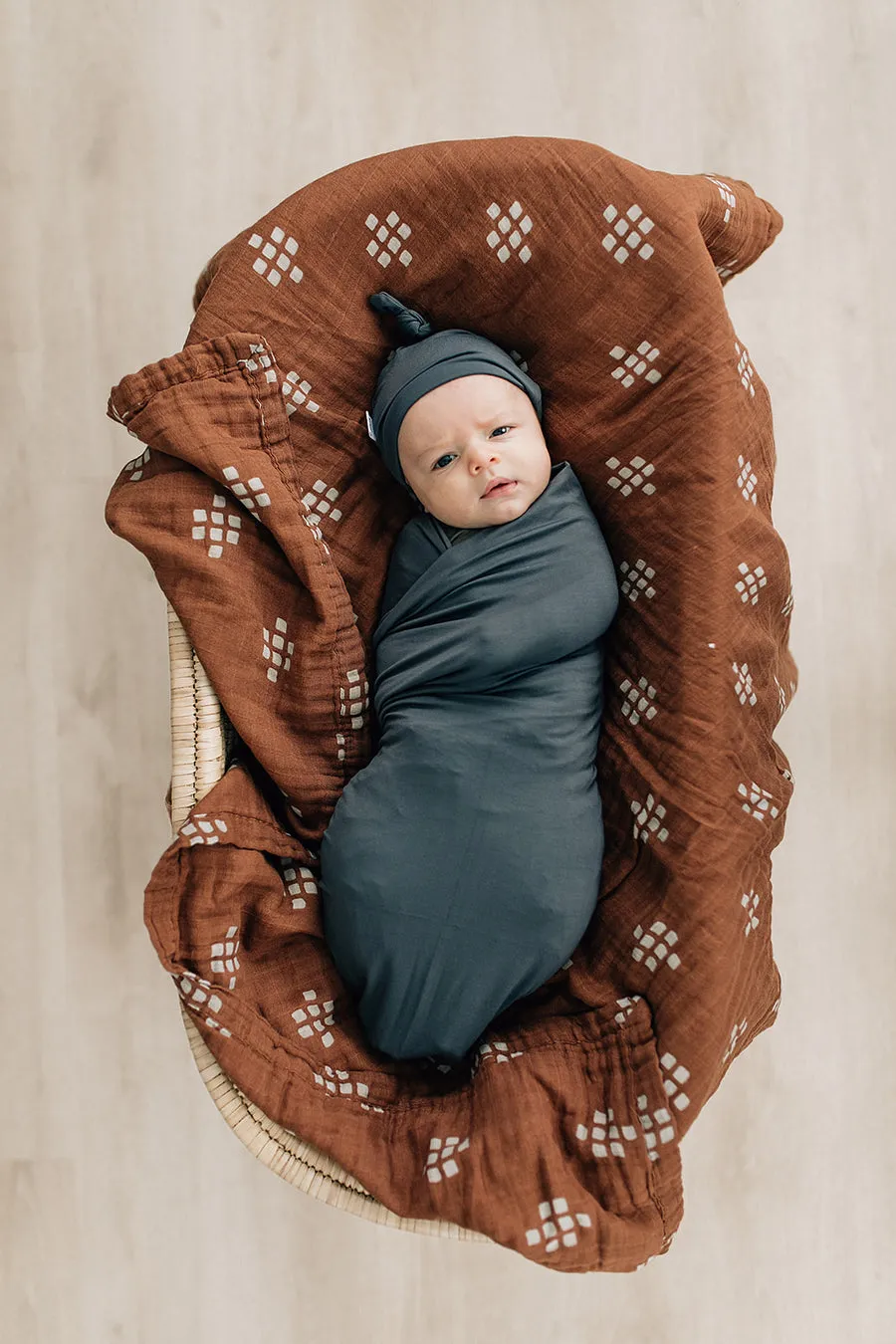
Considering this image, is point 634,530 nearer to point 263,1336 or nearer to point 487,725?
point 487,725

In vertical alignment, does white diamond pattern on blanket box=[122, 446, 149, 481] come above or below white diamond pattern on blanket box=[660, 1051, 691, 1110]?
above

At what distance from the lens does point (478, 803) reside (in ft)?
3.26

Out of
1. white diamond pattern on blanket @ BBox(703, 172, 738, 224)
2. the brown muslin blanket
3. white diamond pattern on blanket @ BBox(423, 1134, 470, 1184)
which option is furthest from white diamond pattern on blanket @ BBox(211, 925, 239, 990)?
white diamond pattern on blanket @ BBox(703, 172, 738, 224)

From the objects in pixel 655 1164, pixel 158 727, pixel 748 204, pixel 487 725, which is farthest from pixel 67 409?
pixel 655 1164

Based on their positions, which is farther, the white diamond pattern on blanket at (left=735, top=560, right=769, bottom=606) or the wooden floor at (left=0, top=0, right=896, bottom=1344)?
the wooden floor at (left=0, top=0, right=896, bottom=1344)

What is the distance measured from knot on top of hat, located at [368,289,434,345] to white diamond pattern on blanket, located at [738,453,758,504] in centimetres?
35

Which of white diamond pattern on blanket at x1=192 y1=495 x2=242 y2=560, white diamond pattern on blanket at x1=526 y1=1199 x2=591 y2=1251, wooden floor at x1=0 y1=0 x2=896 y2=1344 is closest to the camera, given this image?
white diamond pattern on blanket at x1=526 y1=1199 x2=591 y2=1251

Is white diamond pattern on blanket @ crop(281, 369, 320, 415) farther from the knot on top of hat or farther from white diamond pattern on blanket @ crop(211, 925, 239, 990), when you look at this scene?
white diamond pattern on blanket @ crop(211, 925, 239, 990)

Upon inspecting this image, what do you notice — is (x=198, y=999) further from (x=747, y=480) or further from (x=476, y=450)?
(x=747, y=480)

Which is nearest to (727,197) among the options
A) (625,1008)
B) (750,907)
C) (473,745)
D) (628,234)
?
(628,234)

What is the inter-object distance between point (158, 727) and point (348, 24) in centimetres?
92

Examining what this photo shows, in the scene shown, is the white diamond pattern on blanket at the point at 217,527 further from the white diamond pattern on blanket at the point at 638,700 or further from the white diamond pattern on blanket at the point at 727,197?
the white diamond pattern on blanket at the point at 727,197

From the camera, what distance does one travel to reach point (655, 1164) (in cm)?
93

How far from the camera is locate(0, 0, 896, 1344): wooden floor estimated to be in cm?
128
